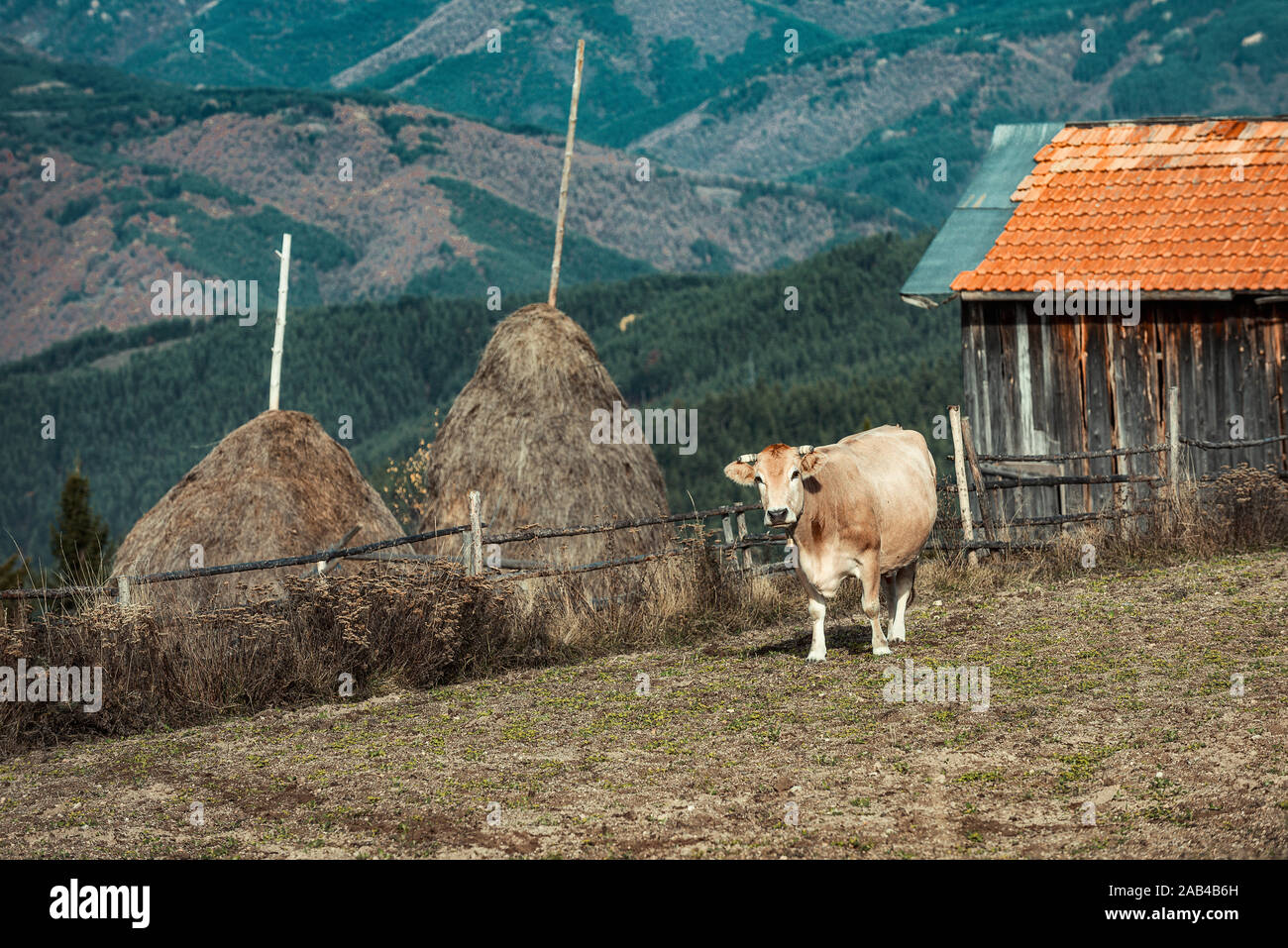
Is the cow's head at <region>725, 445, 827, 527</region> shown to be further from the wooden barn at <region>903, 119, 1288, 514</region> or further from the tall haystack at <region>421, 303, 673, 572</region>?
the wooden barn at <region>903, 119, 1288, 514</region>

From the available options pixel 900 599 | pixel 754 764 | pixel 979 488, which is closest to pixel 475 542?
pixel 900 599

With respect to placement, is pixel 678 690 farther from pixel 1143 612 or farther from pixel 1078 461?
pixel 1078 461

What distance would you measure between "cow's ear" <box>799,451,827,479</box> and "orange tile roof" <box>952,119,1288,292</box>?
989 centimetres

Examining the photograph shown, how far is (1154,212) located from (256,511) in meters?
12.7

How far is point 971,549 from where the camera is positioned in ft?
53.0

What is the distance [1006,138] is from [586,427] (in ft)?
A: 33.4

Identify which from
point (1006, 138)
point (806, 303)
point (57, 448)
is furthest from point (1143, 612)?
point (57, 448)

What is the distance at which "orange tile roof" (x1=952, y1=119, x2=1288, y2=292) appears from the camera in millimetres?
19172

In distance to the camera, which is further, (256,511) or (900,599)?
(256,511)

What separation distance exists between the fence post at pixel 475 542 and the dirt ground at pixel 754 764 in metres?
1.48

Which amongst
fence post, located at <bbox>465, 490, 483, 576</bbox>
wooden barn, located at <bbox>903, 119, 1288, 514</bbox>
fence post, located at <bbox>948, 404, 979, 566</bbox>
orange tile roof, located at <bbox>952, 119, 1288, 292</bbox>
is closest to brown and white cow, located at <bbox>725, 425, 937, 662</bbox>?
fence post, located at <bbox>465, 490, 483, 576</bbox>

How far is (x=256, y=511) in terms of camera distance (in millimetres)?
15250

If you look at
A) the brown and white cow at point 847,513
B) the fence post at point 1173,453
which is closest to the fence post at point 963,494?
the fence post at point 1173,453

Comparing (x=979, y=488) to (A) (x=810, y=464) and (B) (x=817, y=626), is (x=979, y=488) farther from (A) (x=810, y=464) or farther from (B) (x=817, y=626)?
(A) (x=810, y=464)
